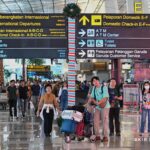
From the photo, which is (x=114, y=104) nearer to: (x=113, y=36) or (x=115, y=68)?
(x=113, y=36)

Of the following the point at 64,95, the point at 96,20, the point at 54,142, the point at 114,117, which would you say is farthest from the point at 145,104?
the point at 64,95

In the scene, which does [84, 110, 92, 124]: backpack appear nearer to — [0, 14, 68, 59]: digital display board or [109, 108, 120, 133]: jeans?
[109, 108, 120, 133]: jeans

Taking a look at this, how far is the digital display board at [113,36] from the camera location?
56.7 ft

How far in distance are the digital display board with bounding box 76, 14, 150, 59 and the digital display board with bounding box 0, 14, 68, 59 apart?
26.0 inches

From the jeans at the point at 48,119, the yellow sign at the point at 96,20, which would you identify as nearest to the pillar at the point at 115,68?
the yellow sign at the point at 96,20

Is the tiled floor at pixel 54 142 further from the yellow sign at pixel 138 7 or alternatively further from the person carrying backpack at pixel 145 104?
the yellow sign at pixel 138 7

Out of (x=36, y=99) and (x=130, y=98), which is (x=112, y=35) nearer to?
(x=36, y=99)

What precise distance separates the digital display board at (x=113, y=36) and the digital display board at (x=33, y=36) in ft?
2.17

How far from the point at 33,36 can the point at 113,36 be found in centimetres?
259

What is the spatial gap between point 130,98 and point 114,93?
1649 centimetres

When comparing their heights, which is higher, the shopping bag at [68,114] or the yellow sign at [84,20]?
the yellow sign at [84,20]

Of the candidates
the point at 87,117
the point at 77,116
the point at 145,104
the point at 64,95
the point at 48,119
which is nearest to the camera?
the point at 77,116

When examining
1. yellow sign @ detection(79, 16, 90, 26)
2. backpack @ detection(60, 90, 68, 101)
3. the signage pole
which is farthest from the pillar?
the signage pole

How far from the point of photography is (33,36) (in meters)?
17.5
